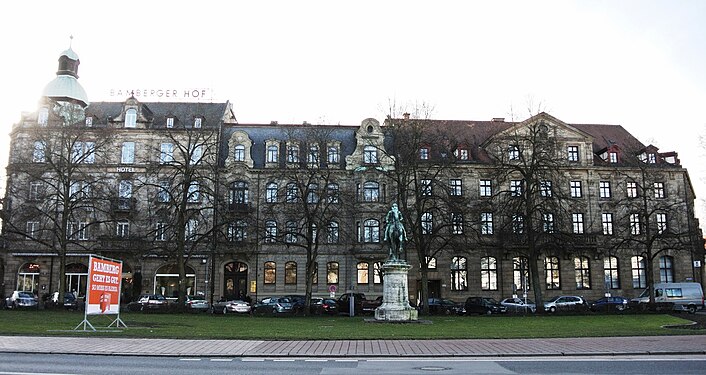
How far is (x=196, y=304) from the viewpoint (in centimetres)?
4853

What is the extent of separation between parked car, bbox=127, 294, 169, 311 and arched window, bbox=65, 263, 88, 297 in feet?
38.2

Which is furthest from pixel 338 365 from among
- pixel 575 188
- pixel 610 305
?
pixel 575 188

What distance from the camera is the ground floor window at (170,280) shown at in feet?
192

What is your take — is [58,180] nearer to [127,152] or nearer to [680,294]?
[127,152]

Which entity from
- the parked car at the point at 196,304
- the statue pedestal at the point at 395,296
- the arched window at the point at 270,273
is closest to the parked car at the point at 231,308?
the parked car at the point at 196,304

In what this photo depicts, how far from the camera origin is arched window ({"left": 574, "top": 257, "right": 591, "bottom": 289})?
60.2 meters

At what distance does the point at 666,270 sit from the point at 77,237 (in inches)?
2191

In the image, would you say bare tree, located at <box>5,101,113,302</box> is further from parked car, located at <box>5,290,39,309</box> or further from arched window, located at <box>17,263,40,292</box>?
arched window, located at <box>17,263,40,292</box>

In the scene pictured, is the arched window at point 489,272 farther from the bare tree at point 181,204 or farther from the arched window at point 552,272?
the bare tree at point 181,204

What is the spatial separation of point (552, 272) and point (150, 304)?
3617 centimetres

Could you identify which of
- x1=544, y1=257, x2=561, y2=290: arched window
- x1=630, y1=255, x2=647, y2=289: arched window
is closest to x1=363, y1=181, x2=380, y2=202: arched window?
x1=544, y1=257, x2=561, y2=290: arched window

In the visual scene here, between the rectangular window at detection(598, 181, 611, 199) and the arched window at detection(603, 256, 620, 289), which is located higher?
the rectangular window at detection(598, 181, 611, 199)

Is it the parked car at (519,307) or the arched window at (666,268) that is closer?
the parked car at (519,307)

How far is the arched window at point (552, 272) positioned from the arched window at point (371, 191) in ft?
56.1
